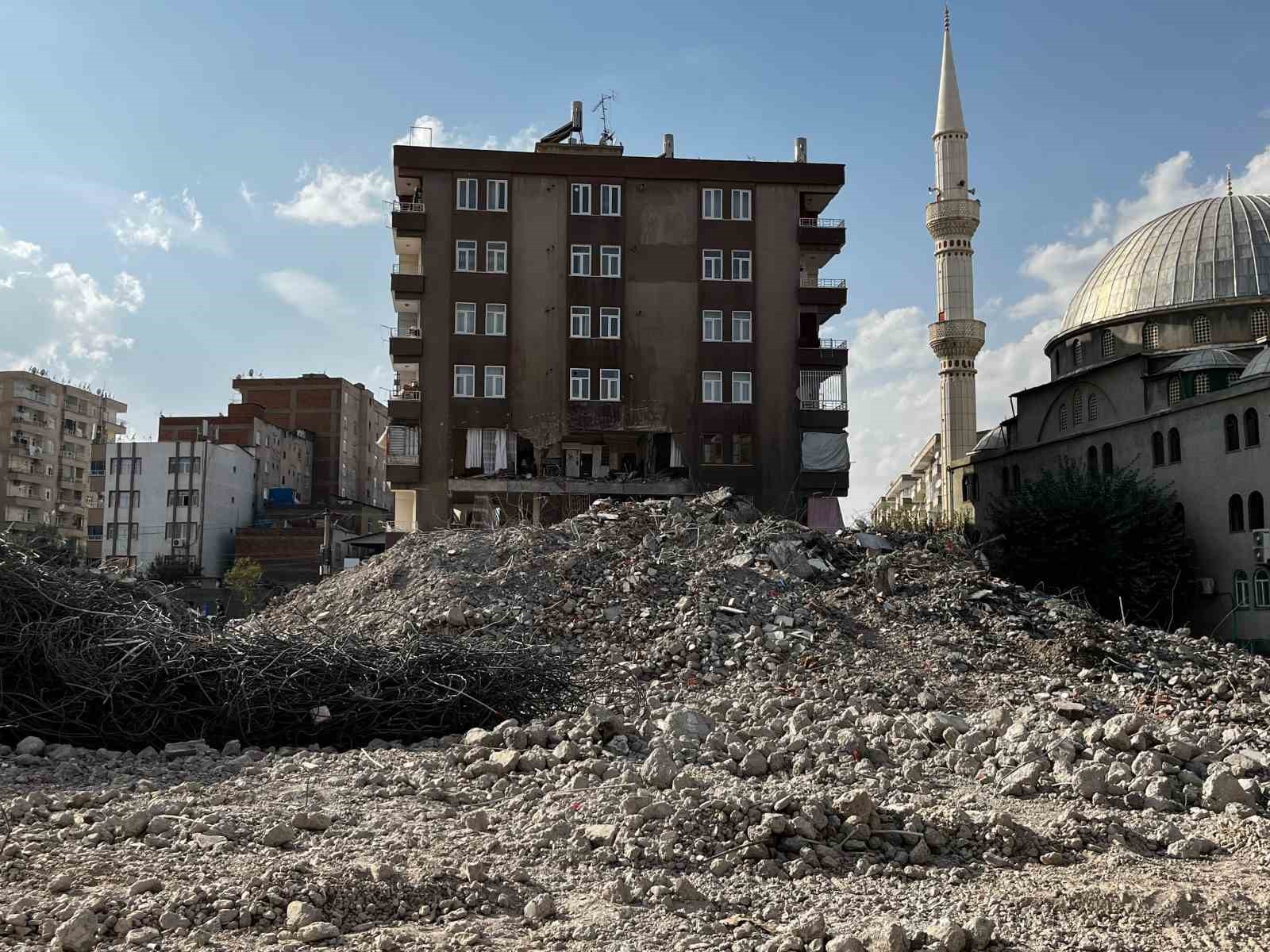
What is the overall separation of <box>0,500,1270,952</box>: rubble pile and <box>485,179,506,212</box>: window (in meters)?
21.1

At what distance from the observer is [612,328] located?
34.2m

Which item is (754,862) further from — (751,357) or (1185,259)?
(1185,259)

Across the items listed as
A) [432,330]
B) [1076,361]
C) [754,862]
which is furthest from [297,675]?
[1076,361]

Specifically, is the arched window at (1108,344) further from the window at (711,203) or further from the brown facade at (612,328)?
the window at (711,203)

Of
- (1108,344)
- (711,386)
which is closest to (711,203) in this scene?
(711,386)

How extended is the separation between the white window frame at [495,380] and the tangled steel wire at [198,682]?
2161 centimetres

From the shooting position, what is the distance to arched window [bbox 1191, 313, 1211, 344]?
40.2 meters

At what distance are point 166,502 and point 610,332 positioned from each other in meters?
31.1

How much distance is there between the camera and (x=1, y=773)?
9484mm

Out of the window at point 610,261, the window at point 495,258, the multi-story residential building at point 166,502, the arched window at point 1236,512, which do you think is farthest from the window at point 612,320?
the multi-story residential building at point 166,502

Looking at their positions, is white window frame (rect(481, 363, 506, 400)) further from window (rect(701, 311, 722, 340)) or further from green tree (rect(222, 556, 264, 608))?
green tree (rect(222, 556, 264, 608))

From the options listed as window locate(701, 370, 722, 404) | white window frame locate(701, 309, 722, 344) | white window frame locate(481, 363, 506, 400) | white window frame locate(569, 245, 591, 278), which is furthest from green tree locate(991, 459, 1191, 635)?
white window frame locate(481, 363, 506, 400)

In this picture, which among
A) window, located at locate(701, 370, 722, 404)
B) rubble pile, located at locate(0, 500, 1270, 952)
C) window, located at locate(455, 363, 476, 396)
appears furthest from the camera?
window, located at locate(701, 370, 722, 404)

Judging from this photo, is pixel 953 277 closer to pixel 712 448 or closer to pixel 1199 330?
pixel 1199 330
